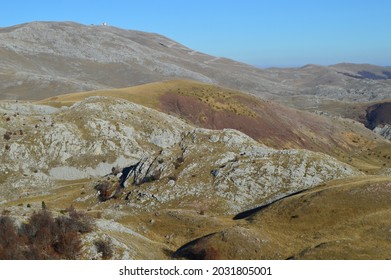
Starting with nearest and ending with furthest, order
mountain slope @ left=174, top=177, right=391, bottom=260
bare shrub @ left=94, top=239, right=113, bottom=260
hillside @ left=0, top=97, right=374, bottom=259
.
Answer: bare shrub @ left=94, top=239, right=113, bottom=260 → mountain slope @ left=174, top=177, right=391, bottom=260 → hillside @ left=0, top=97, right=374, bottom=259

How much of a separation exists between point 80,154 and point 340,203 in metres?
54.7

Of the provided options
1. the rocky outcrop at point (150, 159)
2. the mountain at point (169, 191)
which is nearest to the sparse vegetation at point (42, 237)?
the mountain at point (169, 191)

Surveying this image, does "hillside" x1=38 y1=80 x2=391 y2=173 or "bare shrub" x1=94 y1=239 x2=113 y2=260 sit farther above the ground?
"hillside" x1=38 y1=80 x2=391 y2=173

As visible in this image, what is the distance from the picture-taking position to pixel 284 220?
41.9 m

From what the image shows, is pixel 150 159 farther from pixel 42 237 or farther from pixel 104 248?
pixel 42 237

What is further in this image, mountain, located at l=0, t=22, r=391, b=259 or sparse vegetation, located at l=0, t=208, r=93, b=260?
mountain, located at l=0, t=22, r=391, b=259

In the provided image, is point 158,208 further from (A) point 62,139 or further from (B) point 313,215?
(A) point 62,139

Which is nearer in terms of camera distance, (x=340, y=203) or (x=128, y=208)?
(x=340, y=203)

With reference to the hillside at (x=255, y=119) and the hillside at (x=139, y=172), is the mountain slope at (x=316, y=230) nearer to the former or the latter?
the hillside at (x=139, y=172)

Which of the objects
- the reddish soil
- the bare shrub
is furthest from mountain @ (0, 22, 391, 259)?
the reddish soil

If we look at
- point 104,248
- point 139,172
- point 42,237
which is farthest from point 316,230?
point 139,172

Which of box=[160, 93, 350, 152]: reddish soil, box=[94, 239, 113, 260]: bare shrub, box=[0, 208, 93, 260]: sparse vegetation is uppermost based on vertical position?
box=[160, 93, 350, 152]: reddish soil

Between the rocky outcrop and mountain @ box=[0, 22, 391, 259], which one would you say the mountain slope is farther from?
the rocky outcrop
